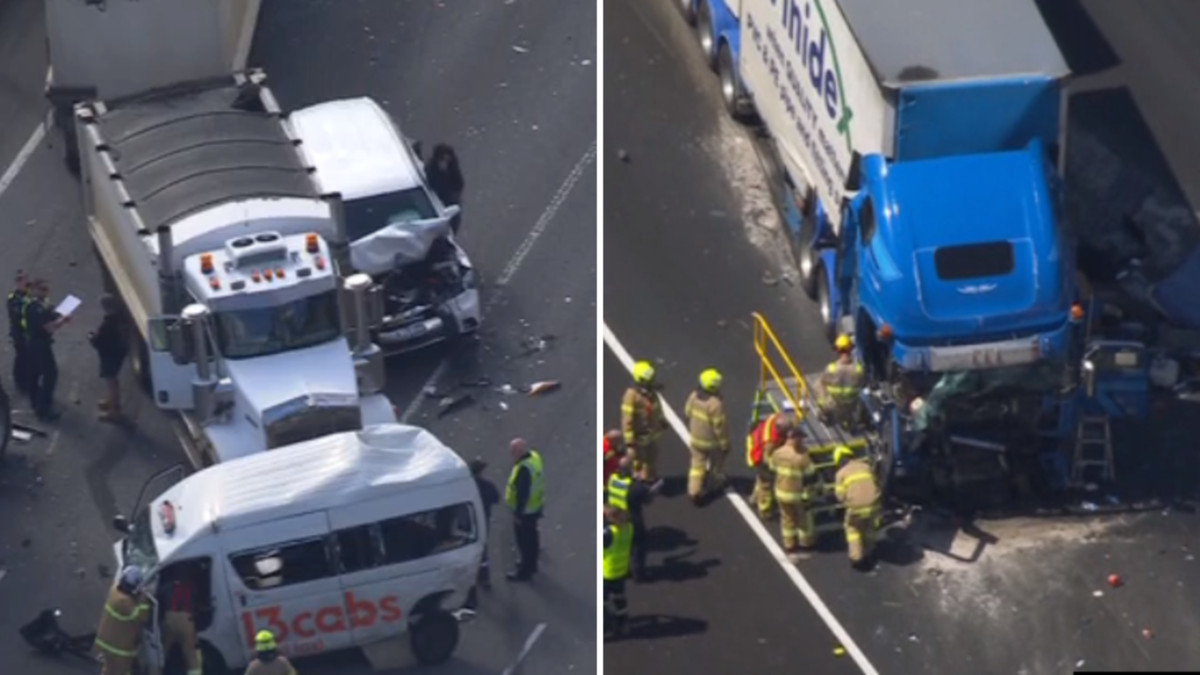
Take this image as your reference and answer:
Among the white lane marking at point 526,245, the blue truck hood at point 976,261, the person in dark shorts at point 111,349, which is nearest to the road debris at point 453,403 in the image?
the white lane marking at point 526,245

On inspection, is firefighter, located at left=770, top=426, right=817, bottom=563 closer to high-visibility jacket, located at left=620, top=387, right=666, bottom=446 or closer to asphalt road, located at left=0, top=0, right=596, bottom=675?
high-visibility jacket, located at left=620, top=387, right=666, bottom=446

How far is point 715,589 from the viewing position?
1123 inches

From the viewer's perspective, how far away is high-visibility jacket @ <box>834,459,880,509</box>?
28.3 m

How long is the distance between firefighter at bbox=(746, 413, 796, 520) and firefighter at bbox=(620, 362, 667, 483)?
37.2 inches

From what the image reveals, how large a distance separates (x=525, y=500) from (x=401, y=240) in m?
4.42

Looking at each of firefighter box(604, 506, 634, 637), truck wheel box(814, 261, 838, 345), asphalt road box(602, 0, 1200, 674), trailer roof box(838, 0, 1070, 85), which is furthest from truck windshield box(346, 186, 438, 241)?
firefighter box(604, 506, 634, 637)

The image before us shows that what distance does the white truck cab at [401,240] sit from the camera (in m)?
31.8

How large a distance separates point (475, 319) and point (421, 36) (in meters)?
6.27

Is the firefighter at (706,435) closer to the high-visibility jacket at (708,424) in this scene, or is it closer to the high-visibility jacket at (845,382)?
the high-visibility jacket at (708,424)

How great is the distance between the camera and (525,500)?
28.5 metres

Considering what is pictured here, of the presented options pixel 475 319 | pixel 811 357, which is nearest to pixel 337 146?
pixel 475 319

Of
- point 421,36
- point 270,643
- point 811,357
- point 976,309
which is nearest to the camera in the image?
point 270,643

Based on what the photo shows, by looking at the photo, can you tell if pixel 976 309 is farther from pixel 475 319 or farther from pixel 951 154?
pixel 475 319

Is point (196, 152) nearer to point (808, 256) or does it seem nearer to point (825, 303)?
point (808, 256)
